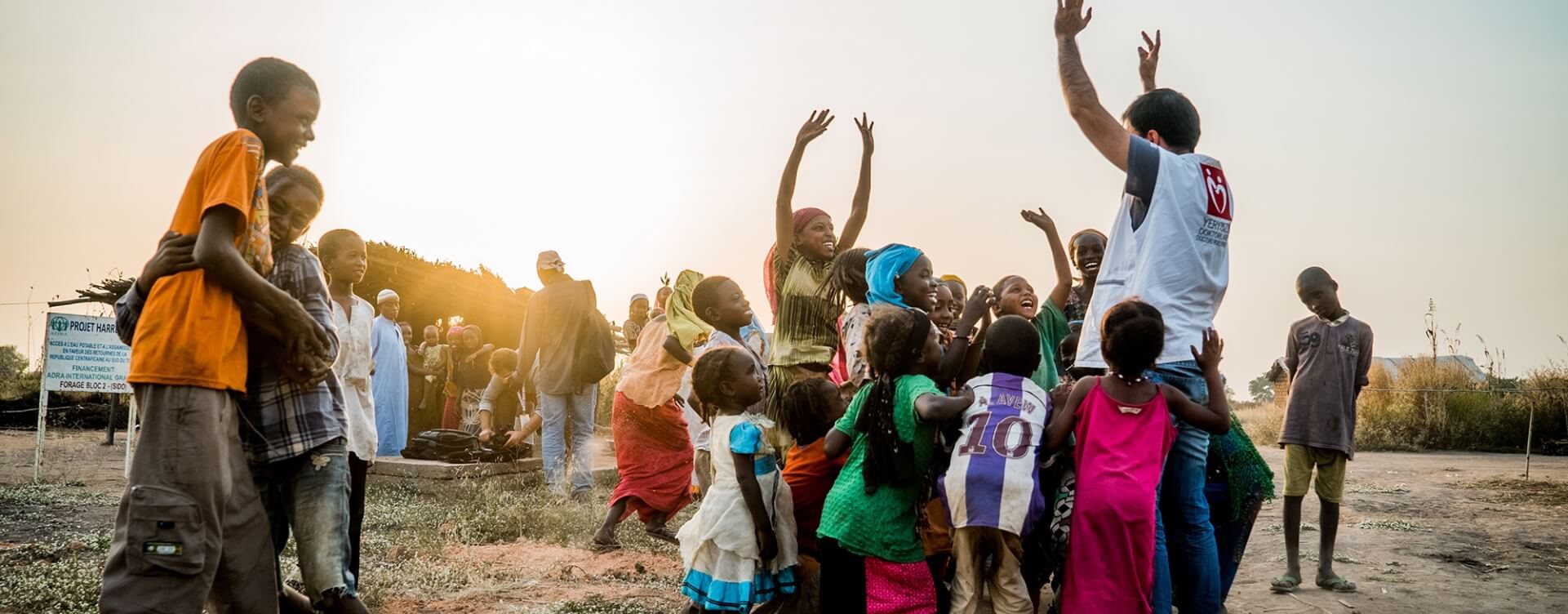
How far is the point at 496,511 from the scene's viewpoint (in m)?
7.13

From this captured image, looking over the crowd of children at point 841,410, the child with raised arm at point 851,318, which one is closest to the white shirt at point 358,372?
the crowd of children at point 841,410

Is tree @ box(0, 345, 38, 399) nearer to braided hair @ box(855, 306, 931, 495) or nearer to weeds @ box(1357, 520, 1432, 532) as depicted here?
braided hair @ box(855, 306, 931, 495)

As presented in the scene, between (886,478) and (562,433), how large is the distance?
5.23 meters

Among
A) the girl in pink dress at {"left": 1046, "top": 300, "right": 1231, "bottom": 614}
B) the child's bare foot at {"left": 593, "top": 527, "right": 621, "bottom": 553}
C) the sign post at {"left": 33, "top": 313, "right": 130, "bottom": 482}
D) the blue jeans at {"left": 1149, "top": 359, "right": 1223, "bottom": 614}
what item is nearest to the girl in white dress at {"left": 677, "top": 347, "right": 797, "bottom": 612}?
the girl in pink dress at {"left": 1046, "top": 300, "right": 1231, "bottom": 614}

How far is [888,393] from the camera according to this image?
3.69 m

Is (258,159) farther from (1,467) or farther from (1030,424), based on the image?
(1,467)

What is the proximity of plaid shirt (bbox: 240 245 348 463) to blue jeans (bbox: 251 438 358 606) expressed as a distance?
0.06 meters

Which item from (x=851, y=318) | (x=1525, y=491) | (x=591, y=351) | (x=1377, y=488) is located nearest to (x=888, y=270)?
(x=851, y=318)

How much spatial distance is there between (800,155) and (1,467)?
34.9 feet

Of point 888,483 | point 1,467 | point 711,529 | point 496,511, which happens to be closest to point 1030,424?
point 888,483

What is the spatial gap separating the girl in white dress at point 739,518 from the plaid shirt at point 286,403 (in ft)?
4.93

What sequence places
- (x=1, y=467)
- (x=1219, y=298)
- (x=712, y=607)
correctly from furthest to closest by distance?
(x=1, y=467), (x=712, y=607), (x=1219, y=298)

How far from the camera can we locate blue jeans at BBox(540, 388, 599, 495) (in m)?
8.20

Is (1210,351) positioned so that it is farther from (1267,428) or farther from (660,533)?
(1267,428)
